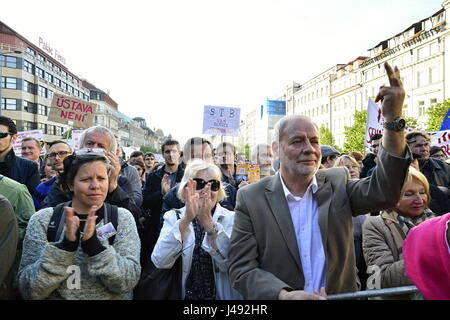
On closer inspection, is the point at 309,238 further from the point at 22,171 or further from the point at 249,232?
the point at 22,171

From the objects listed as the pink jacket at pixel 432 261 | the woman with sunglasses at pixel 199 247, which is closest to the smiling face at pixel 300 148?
the woman with sunglasses at pixel 199 247

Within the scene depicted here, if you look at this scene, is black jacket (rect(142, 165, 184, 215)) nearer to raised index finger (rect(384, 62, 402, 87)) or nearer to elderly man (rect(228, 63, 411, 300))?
elderly man (rect(228, 63, 411, 300))

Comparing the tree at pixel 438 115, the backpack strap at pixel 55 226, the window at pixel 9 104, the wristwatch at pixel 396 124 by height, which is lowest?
the backpack strap at pixel 55 226

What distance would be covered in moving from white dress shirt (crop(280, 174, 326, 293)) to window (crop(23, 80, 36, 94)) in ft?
215

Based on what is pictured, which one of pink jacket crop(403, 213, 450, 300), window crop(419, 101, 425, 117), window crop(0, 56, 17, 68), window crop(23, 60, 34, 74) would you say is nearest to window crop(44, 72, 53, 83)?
window crop(23, 60, 34, 74)

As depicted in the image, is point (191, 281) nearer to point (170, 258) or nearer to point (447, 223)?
point (170, 258)

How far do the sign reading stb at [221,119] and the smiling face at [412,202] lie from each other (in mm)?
7883

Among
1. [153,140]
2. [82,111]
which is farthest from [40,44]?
[153,140]

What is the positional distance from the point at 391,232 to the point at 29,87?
6736 cm

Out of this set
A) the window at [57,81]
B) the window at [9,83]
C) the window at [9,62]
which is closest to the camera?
the window at [9,62]

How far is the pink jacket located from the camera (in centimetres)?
131

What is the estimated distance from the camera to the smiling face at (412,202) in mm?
3078

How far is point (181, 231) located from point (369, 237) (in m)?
1.53

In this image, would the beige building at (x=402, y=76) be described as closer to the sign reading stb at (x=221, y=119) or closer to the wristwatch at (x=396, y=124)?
the sign reading stb at (x=221, y=119)
